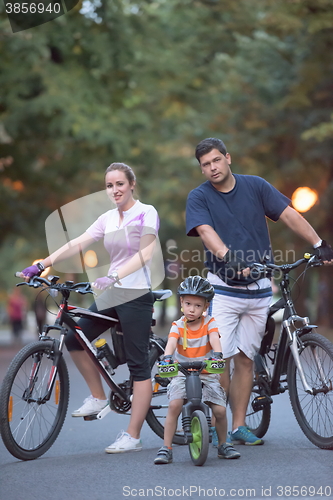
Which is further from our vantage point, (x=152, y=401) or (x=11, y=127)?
(x=11, y=127)

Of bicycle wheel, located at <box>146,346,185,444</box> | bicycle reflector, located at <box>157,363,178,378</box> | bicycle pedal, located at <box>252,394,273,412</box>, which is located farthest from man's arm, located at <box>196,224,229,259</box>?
bicycle pedal, located at <box>252,394,273,412</box>

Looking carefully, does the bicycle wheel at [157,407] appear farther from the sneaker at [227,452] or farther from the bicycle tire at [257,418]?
the sneaker at [227,452]

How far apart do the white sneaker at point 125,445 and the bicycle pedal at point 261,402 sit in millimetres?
864

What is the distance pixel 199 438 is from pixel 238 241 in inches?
54.5

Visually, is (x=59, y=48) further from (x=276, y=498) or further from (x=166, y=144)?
(x=276, y=498)

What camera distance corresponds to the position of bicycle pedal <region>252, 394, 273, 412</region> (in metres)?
5.68

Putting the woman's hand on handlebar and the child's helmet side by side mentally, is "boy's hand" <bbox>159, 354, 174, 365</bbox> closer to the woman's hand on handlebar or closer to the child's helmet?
the child's helmet

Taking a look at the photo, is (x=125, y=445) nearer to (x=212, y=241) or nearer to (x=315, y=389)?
(x=315, y=389)

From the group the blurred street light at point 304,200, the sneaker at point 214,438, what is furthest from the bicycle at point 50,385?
the blurred street light at point 304,200

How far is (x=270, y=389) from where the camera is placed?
5.67 meters

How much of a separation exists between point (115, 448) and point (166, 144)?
17260mm

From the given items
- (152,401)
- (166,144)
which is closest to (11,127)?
(166,144)

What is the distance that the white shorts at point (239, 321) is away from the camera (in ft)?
18.3

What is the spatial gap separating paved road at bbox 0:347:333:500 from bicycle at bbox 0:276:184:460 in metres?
0.12
